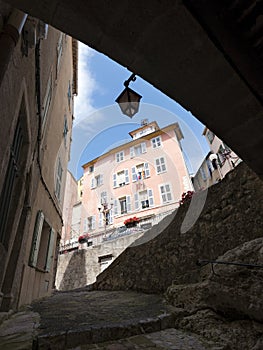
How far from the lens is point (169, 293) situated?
406 cm

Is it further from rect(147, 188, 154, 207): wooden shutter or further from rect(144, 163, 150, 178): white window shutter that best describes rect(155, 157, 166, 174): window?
rect(147, 188, 154, 207): wooden shutter

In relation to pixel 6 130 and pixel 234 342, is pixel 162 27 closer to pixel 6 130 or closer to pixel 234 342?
pixel 6 130

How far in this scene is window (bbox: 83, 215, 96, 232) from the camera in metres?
20.5

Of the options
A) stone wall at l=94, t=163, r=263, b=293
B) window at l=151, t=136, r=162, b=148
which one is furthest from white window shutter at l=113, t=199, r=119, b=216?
stone wall at l=94, t=163, r=263, b=293

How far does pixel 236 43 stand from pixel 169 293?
13.5 feet

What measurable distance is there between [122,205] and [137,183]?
254cm

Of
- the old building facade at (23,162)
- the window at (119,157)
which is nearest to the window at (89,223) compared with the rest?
the window at (119,157)

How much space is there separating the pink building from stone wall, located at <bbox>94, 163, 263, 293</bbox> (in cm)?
1045

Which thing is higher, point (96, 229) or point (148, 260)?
point (96, 229)

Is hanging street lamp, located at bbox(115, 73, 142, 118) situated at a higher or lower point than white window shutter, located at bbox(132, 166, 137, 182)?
lower

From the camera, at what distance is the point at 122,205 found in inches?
795

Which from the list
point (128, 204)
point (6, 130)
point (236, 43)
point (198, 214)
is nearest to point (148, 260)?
point (198, 214)

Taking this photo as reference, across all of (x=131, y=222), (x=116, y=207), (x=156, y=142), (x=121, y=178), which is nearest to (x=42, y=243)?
(x=131, y=222)

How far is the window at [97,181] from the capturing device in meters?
22.7
